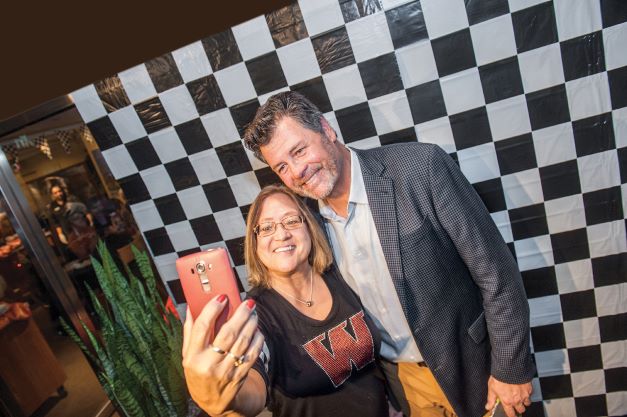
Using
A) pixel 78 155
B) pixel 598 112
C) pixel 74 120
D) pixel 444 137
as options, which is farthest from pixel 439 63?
pixel 78 155

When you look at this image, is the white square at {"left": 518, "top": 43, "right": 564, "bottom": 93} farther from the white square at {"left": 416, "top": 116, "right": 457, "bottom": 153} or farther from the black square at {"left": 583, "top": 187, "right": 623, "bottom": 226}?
the black square at {"left": 583, "top": 187, "right": 623, "bottom": 226}

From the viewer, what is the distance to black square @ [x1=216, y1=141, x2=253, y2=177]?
1.81 m

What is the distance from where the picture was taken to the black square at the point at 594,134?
4.96ft

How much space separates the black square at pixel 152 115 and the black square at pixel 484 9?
162 centimetres

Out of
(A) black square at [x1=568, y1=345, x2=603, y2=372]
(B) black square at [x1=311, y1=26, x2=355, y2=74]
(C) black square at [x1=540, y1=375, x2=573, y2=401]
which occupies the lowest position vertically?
(C) black square at [x1=540, y1=375, x2=573, y2=401]

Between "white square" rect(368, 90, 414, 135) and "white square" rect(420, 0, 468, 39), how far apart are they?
310 millimetres

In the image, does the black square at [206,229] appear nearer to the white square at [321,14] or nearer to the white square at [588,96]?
the white square at [321,14]

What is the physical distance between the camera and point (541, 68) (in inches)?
58.4

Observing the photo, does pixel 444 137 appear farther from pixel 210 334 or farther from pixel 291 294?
pixel 210 334

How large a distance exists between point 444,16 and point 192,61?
1272 mm

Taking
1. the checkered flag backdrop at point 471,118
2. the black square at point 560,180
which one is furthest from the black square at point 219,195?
the black square at point 560,180

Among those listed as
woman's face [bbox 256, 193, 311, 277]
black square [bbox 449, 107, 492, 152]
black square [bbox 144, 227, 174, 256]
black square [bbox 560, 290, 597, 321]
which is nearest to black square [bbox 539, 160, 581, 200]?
black square [bbox 449, 107, 492, 152]

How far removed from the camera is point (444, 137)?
1.62m

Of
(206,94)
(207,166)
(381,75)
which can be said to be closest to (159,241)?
(207,166)
